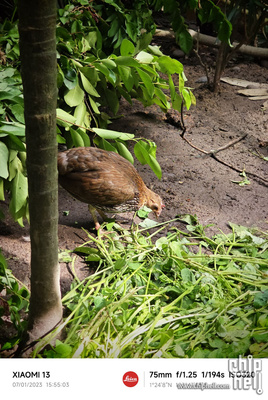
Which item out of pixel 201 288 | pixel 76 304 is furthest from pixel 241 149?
pixel 76 304

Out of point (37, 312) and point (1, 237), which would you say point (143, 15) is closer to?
point (1, 237)

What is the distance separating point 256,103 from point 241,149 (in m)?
1.00

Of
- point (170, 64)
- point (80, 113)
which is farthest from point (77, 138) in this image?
point (170, 64)

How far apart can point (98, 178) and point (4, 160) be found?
2.99ft

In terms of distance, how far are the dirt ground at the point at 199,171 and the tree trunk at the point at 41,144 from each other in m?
0.82

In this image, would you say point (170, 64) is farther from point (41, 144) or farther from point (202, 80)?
point (202, 80)

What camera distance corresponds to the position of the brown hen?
10.5ft

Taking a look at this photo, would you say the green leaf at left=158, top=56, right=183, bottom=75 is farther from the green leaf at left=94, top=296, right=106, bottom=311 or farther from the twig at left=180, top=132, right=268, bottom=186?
the green leaf at left=94, top=296, right=106, bottom=311

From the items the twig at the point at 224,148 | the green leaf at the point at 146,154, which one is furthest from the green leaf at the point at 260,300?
the twig at the point at 224,148

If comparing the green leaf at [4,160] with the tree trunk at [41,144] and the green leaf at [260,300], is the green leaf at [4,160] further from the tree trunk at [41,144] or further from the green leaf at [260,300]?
the green leaf at [260,300]

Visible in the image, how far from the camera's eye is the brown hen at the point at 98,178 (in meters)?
3.19

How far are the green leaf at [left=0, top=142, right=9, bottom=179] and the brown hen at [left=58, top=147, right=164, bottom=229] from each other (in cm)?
81
